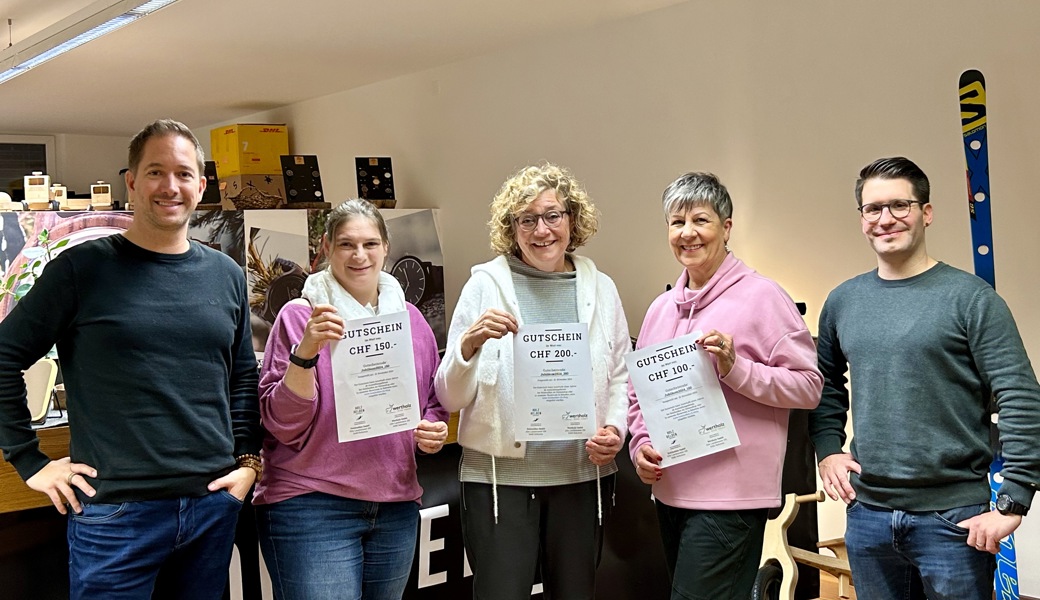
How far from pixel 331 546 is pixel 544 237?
0.87 meters

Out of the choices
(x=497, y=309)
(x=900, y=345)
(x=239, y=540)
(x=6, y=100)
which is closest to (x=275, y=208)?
(x=6, y=100)

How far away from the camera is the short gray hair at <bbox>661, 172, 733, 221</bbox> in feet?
7.50

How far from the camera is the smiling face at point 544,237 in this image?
2.38m

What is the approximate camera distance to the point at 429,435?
7.71 feet

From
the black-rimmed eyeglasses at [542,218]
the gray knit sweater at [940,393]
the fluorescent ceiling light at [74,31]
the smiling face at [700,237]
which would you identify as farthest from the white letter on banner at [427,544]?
the fluorescent ceiling light at [74,31]

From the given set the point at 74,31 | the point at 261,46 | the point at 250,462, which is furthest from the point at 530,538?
the point at 261,46

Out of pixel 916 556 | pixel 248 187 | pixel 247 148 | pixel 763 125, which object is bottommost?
pixel 916 556

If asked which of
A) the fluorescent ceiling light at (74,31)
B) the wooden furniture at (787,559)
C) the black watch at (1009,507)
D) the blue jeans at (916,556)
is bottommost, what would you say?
the wooden furniture at (787,559)

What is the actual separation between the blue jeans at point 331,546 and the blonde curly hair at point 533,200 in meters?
0.71

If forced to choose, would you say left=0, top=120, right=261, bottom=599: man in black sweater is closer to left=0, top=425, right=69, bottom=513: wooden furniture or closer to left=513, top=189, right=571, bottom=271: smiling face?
left=0, top=425, right=69, bottom=513: wooden furniture

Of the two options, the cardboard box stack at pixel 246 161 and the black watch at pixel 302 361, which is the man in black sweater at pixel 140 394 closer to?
the black watch at pixel 302 361

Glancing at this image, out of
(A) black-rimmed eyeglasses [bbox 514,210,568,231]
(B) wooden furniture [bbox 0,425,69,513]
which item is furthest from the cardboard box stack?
(A) black-rimmed eyeglasses [bbox 514,210,568,231]

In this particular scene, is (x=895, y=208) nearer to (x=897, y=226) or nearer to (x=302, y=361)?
(x=897, y=226)

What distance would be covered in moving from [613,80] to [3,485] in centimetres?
446
